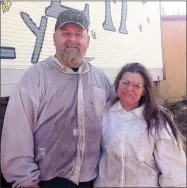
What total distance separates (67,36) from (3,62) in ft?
5.74

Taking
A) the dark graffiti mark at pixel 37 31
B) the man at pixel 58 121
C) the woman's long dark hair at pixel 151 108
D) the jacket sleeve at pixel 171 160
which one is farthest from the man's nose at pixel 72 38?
the dark graffiti mark at pixel 37 31

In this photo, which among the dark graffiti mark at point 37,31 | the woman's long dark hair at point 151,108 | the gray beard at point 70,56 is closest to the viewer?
the woman's long dark hair at point 151,108

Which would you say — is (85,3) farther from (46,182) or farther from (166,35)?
(166,35)

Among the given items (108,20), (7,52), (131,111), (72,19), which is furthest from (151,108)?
(108,20)

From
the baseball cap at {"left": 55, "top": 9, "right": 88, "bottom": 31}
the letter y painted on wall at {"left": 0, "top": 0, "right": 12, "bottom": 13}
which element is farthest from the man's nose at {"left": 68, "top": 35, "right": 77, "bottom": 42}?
the letter y painted on wall at {"left": 0, "top": 0, "right": 12, "bottom": 13}

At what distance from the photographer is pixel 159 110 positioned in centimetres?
248

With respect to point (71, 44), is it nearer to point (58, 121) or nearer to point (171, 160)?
point (58, 121)

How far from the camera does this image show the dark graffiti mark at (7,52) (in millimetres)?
4062

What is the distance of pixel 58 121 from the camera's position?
2389mm

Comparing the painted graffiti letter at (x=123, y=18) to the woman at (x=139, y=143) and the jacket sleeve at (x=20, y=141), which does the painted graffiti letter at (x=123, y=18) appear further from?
the jacket sleeve at (x=20, y=141)

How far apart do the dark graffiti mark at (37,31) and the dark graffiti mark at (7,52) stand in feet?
1.24

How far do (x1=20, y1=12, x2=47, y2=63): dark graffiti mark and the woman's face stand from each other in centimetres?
239

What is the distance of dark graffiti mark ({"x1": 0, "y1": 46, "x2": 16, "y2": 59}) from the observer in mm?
4062

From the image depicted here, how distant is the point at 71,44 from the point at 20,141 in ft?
2.57
